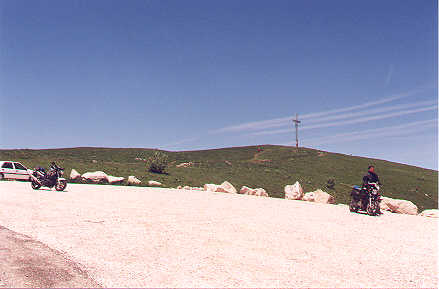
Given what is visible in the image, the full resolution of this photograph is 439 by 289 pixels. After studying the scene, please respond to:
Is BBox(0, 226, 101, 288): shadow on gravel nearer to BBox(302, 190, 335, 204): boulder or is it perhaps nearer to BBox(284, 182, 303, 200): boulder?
BBox(302, 190, 335, 204): boulder

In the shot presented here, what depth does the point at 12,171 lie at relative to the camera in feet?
92.9

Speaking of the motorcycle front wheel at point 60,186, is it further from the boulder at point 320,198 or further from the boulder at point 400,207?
the boulder at point 400,207

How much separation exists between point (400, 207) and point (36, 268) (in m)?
21.2

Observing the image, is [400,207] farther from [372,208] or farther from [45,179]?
[45,179]

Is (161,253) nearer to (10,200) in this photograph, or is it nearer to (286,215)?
(286,215)

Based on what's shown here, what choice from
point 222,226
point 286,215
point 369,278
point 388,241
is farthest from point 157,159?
point 369,278

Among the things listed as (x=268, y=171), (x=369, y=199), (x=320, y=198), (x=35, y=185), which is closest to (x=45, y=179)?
(x=35, y=185)

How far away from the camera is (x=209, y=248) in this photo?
835 centimetres

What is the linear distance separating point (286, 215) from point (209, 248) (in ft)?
25.7

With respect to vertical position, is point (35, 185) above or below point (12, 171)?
below

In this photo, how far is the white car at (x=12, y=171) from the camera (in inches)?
1098

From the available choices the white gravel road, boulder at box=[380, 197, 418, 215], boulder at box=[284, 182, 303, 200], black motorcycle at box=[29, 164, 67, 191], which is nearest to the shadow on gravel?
the white gravel road

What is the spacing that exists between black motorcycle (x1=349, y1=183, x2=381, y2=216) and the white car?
86.8 ft

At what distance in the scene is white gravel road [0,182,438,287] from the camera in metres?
6.33
